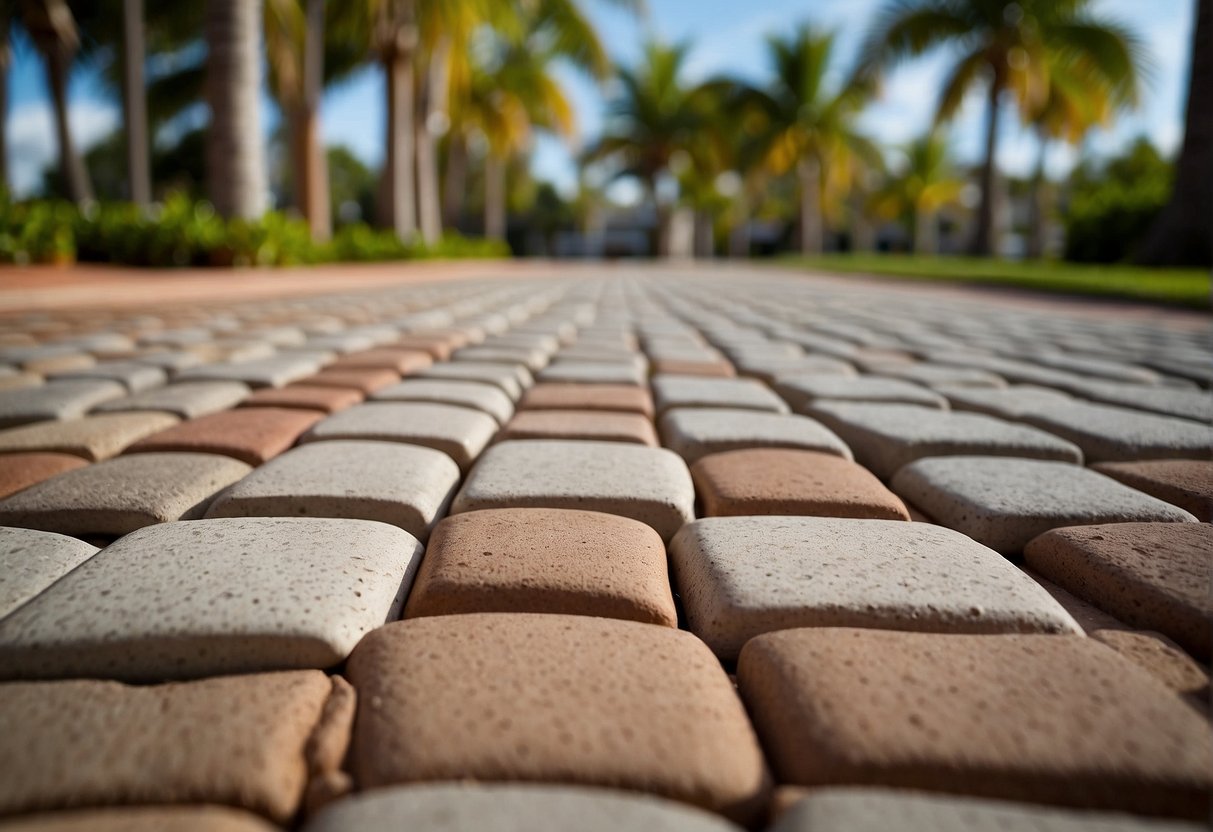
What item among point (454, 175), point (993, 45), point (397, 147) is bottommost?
point (397, 147)

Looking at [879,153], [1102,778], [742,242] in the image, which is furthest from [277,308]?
[742,242]

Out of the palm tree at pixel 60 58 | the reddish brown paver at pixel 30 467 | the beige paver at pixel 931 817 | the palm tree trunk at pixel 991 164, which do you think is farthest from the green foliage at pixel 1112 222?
the palm tree at pixel 60 58

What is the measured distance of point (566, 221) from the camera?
38625mm

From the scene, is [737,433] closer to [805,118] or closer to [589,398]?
[589,398]

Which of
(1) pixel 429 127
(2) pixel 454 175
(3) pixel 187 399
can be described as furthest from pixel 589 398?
(2) pixel 454 175

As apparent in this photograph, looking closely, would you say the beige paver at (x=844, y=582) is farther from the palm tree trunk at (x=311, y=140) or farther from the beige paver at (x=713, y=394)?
the palm tree trunk at (x=311, y=140)

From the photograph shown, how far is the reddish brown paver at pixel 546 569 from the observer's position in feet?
2.23

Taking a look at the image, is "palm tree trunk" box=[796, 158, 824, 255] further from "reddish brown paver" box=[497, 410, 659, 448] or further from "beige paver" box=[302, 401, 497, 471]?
"beige paver" box=[302, 401, 497, 471]

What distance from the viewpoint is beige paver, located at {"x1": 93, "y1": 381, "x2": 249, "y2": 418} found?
142 centimetres

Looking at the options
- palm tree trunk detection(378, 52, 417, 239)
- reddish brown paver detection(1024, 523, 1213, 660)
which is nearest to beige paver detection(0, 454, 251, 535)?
reddish brown paver detection(1024, 523, 1213, 660)

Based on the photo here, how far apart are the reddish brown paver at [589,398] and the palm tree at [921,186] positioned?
105ft

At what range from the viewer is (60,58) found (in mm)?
15023

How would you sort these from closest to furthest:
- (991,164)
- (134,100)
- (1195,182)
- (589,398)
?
(589,398)
(1195,182)
(134,100)
(991,164)

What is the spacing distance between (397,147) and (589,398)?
435 inches
